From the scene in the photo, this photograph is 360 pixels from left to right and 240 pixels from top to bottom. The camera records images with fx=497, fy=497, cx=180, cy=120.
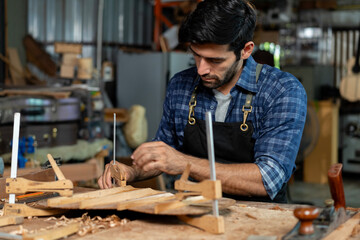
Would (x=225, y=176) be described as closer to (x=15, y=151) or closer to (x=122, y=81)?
(x=15, y=151)

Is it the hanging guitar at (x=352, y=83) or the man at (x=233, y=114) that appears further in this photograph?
the hanging guitar at (x=352, y=83)

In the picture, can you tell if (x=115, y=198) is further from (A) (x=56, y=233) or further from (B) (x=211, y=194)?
(B) (x=211, y=194)

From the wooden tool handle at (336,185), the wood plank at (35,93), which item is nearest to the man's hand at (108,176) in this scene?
the wooden tool handle at (336,185)

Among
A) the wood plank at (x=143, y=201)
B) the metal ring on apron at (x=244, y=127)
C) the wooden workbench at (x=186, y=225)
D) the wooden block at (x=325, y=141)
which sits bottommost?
the wooden block at (x=325, y=141)

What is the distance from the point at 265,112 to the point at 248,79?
A: 188 mm

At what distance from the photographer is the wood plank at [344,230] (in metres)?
1.47

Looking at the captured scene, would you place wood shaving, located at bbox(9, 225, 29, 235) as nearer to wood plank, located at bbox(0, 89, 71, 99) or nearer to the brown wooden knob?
the brown wooden knob

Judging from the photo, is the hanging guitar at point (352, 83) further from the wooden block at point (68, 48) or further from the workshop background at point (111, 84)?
the wooden block at point (68, 48)

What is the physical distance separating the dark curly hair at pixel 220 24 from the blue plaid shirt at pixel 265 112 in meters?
0.21

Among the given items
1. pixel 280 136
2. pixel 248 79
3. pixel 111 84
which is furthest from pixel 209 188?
pixel 111 84

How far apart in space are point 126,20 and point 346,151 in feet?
13.7

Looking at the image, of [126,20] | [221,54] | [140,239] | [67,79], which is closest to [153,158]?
[140,239]

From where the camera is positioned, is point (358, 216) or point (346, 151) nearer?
point (358, 216)

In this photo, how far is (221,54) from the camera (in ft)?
7.20
